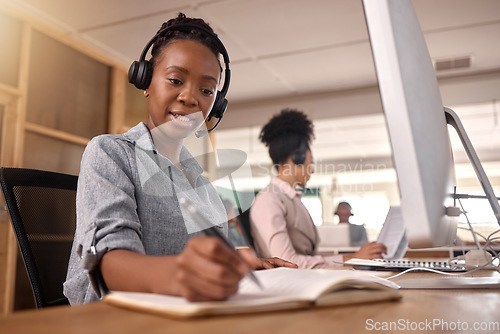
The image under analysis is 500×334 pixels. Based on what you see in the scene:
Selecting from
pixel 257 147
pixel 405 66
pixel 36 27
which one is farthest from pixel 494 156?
pixel 405 66

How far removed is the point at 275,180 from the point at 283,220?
324mm

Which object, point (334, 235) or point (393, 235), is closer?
point (393, 235)

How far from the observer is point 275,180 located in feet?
7.29

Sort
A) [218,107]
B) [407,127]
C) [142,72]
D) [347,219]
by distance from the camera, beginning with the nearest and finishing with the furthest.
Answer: [407,127] < [142,72] < [218,107] < [347,219]

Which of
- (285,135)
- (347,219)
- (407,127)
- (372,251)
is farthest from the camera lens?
(347,219)

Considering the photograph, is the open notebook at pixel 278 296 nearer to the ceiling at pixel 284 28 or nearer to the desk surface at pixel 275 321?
the desk surface at pixel 275 321

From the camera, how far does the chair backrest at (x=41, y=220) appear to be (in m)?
0.88

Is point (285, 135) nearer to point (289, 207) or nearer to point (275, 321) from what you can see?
point (289, 207)

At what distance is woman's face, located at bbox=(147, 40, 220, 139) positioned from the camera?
0.92m

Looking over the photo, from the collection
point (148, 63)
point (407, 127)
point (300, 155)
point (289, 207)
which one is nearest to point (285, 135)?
point (300, 155)

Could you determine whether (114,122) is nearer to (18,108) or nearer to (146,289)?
(18,108)

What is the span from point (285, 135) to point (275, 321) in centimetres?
211

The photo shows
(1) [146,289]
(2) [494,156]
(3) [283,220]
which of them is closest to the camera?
(1) [146,289]

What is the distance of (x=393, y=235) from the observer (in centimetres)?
185
